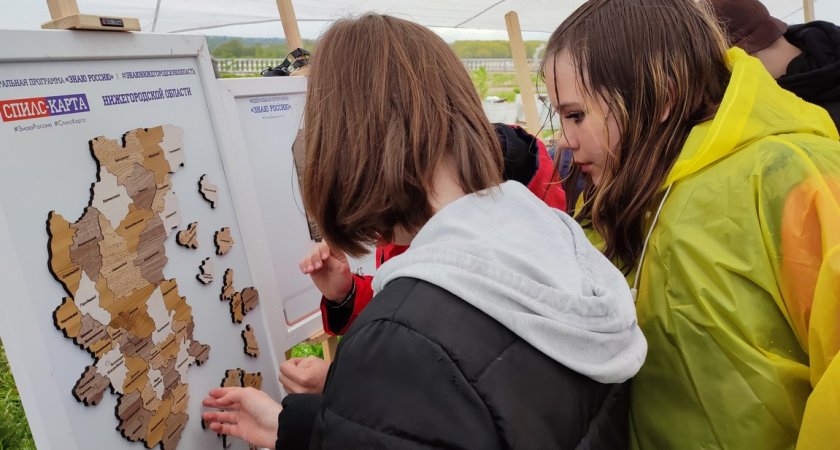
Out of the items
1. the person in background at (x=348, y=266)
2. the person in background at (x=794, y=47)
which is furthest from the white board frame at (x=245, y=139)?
the person in background at (x=794, y=47)

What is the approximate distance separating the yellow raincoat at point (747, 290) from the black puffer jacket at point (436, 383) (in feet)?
0.98

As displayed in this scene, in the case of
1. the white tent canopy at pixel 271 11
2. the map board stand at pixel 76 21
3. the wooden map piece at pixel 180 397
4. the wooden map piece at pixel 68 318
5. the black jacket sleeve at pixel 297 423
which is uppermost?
the white tent canopy at pixel 271 11

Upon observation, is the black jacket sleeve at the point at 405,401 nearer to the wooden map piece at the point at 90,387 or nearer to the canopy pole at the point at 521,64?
the wooden map piece at the point at 90,387

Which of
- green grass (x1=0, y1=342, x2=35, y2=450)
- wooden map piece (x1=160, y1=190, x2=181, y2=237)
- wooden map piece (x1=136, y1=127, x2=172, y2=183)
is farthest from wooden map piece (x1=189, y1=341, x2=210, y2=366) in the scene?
green grass (x1=0, y1=342, x2=35, y2=450)

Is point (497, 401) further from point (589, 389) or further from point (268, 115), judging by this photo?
point (268, 115)

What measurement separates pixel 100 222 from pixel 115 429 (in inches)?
14.0

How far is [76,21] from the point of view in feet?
3.11

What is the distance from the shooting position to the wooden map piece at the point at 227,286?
1.23 meters

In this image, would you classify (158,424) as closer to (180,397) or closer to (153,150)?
(180,397)

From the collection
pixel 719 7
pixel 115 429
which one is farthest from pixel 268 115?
pixel 719 7

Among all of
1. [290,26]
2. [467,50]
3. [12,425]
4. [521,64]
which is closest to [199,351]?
[290,26]

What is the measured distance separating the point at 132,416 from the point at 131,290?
0.22 m

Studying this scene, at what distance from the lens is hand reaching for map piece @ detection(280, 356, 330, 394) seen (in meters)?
1.16

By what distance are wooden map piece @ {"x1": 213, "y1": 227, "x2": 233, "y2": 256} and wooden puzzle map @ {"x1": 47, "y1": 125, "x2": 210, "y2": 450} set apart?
11 centimetres
